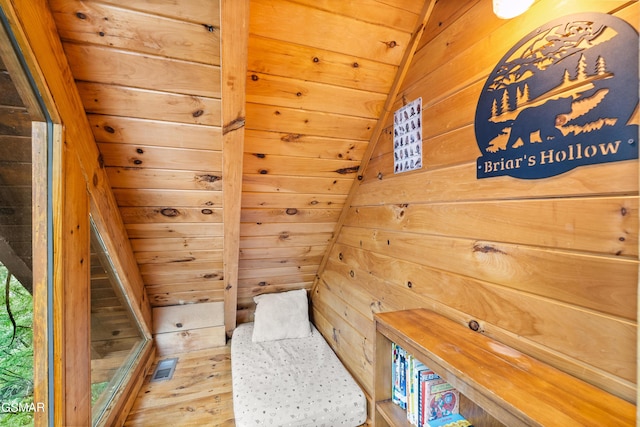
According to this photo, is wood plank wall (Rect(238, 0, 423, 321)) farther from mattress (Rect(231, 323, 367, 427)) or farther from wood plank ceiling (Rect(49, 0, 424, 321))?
mattress (Rect(231, 323, 367, 427))

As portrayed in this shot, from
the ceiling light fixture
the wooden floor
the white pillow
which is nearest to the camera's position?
the ceiling light fixture

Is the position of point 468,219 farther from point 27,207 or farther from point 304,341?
point 304,341

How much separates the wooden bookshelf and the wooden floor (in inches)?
46.5

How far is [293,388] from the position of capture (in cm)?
167

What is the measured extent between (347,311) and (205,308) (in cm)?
139

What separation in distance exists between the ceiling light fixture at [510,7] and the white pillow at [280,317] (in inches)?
91.6

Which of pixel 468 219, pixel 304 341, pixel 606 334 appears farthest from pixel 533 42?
pixel 304 341

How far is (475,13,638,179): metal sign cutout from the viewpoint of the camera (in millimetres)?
565

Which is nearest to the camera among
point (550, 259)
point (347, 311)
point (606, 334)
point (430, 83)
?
point (606, 334)

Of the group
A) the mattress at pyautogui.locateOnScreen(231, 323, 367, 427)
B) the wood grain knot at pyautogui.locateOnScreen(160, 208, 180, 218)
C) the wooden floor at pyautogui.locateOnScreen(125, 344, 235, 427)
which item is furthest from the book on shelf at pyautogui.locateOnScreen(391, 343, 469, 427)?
the wood grain knot at pyautogui.locateOnScreen(160, 208, 180, 218)

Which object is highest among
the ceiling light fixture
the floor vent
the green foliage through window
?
the ceiling light fixture

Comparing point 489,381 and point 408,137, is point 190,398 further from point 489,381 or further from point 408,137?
point 408,137

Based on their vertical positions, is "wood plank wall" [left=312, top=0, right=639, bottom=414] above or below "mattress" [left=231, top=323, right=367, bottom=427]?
above

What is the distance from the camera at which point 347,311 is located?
6.23ft
